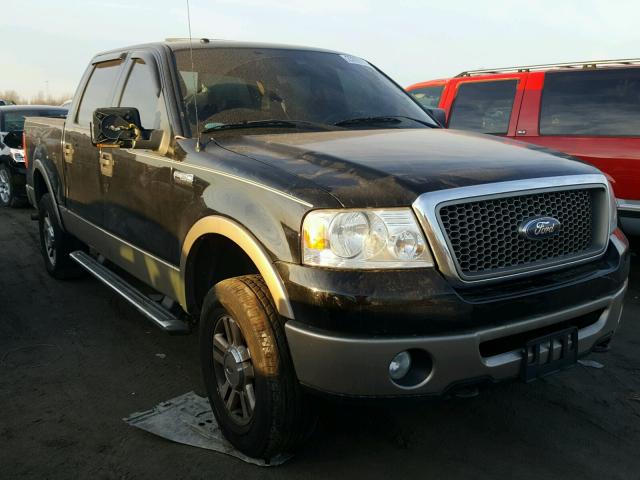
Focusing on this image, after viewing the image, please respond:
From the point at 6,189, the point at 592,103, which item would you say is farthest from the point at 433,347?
the point at 6,189

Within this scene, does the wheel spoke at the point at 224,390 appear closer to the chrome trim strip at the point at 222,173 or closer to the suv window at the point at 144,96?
the chrome trim strip at the point at 222,173

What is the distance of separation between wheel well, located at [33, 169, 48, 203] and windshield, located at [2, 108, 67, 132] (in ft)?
16.4

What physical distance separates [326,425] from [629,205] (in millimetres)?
3867

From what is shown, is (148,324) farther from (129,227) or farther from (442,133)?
(442,133)

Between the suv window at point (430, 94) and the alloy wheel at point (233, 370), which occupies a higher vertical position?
the suv window at point (430, 94)

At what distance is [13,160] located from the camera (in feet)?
31.9

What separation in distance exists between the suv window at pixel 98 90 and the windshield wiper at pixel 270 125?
1414mm

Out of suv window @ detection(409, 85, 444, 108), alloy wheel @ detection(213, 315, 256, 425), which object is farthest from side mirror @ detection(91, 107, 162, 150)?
suv window @ detection(409, 85, 444, 108)

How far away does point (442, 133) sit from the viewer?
11.3 feet

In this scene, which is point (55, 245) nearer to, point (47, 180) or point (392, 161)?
point (47, 180)

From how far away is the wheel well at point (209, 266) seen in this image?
9.81ft

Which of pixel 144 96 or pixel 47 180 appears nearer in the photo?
pixel 144 96

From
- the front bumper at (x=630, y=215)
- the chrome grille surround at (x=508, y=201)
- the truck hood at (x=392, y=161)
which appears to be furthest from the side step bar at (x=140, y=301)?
the front bumper at (x=630, y=215)

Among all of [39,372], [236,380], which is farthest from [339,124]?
[39,372]
